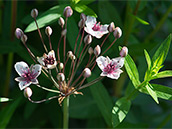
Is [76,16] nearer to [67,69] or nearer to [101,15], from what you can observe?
[101,15]

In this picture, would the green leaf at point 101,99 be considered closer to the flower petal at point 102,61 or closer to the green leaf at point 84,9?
the flower petal at point 102,61

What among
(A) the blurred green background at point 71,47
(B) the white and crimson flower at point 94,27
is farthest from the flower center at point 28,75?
(B) the white and crimson flower at point 94,27

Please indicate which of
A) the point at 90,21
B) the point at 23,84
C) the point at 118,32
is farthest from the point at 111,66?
the point at 23,84

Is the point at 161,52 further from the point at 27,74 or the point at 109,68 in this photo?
the point at 27,74

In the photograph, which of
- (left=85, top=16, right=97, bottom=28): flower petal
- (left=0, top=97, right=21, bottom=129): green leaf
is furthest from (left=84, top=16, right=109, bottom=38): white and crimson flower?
(left=0, top=97, right=21, bottom=129): green leaf

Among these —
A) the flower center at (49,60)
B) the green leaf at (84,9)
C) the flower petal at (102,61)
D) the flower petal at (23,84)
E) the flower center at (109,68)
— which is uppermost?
the green leaf at (84,9)

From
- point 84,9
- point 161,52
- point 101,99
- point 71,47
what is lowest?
point 101,99
